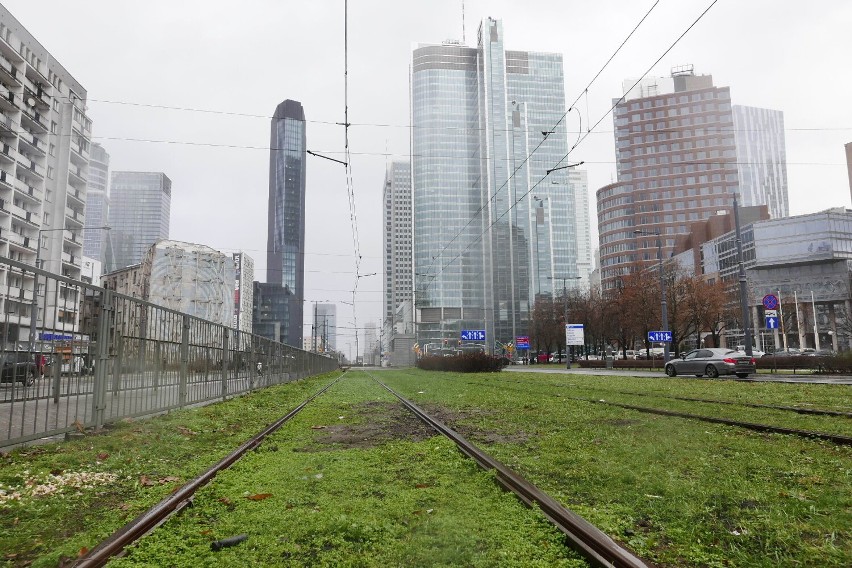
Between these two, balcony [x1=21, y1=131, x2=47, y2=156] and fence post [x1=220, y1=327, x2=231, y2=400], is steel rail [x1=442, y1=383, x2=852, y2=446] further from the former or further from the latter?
balcony [x1=21, y1=131, x2=47, y2=156]

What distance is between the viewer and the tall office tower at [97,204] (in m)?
136

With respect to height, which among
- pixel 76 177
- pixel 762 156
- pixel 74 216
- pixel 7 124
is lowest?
pixel 74 216

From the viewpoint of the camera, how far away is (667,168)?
13562cm

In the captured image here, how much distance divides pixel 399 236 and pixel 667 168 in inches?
3271

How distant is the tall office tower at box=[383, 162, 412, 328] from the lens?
170250 mm

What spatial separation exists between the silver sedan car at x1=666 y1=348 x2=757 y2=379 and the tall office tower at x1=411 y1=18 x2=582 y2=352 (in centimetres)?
6426

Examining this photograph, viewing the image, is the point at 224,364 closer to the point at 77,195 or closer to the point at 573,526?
the point at 573,526

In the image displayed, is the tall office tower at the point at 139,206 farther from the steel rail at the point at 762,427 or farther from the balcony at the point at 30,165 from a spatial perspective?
the steel rail at the point at 762,427

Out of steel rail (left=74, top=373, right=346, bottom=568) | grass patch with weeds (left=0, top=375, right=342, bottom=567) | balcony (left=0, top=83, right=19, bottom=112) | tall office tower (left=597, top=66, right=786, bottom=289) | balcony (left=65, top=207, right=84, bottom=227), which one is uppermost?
tall office tower (left=597, top=66, right=786, bottom=289)

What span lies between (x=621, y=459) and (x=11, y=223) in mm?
70063

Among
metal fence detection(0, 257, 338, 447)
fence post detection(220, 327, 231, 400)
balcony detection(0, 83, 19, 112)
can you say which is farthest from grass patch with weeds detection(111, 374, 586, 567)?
balcony detection(0, 83, 19, 112)

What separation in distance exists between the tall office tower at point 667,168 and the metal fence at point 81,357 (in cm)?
12817

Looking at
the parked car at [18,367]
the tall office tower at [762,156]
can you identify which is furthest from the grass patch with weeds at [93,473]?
the tall office tower at [762,156]

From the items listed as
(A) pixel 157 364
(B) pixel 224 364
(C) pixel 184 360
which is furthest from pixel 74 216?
(A) pixel 157 364
